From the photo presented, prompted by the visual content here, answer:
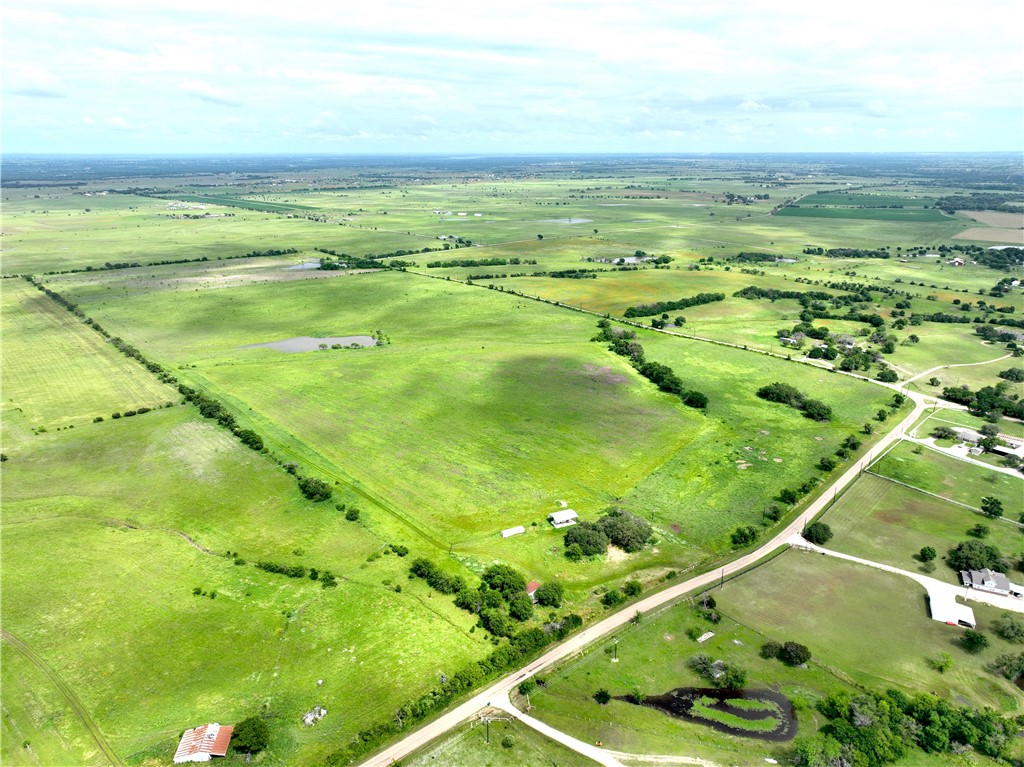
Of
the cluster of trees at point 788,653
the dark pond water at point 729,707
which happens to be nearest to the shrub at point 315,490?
the dark pond water at point 729,707

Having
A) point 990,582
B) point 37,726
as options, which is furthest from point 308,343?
point 990,582

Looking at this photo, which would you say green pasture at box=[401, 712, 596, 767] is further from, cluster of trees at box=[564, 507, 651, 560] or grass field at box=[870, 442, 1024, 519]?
grass field at box=[870, 442, 1024, 519]

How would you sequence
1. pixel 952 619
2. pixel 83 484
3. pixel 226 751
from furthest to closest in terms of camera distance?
1. pixel 83 484
2. pixel 952 619
3. pixel 226 751

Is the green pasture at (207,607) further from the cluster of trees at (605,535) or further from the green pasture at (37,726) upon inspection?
the cluster of trees at (605,535)

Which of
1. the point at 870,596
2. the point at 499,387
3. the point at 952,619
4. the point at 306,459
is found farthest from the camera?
the point at 499,387

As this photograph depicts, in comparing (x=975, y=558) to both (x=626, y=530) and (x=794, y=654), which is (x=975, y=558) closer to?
(x=794, y=654)

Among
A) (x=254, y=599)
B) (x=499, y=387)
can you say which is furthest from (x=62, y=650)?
(x=499, y=387)

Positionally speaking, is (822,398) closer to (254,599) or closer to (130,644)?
(254,599)

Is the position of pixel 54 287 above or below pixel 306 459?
above
